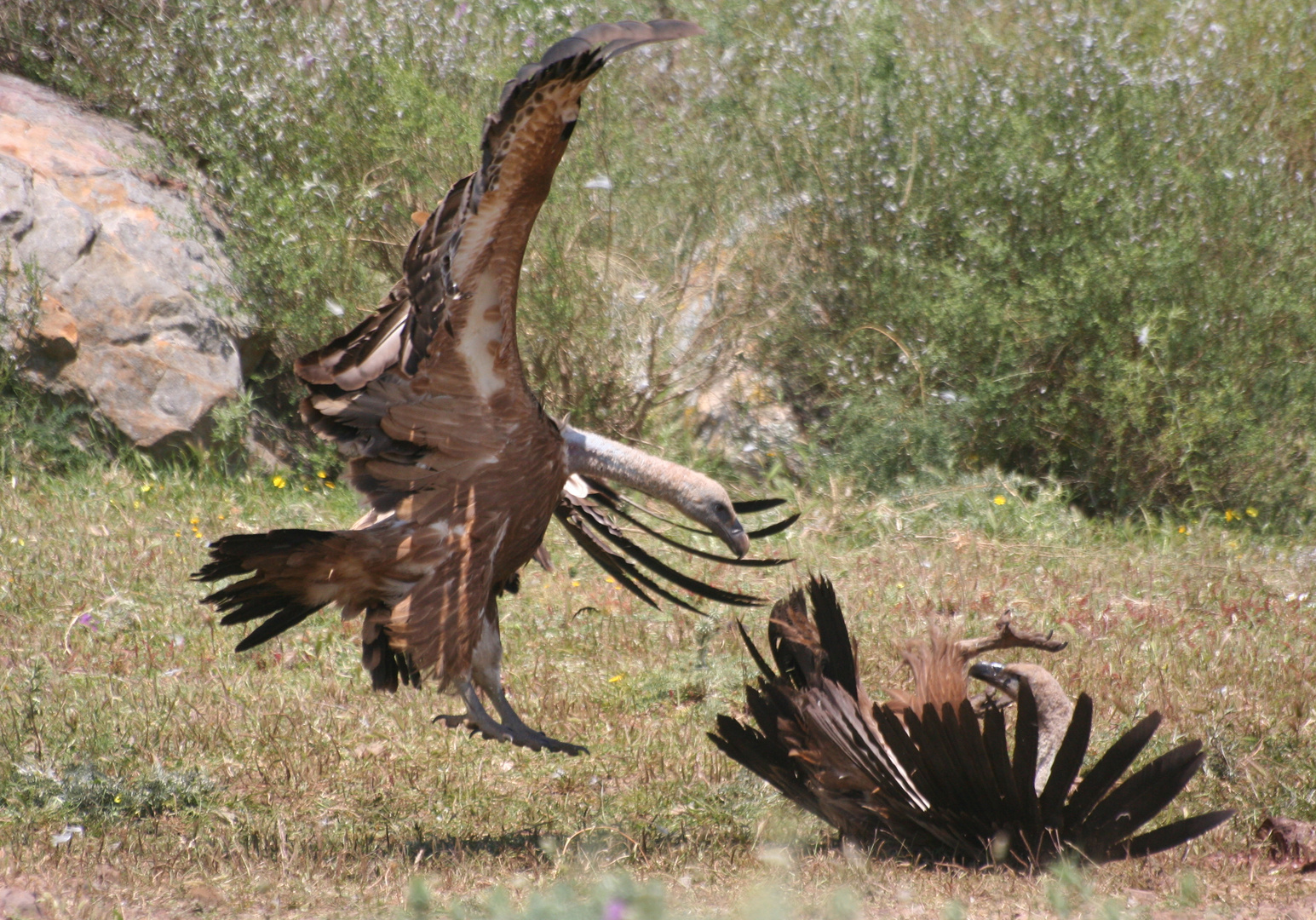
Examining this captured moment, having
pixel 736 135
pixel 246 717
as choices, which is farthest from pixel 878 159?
pixel 246 717

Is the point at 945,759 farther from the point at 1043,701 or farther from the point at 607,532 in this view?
the point at 607,532

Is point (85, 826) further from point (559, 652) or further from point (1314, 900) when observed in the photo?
point (1314, 900)

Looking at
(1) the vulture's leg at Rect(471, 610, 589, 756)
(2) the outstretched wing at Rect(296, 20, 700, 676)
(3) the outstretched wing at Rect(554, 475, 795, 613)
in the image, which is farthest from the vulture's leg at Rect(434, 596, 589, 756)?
(3) the outstretched wing at Rect(554, 475, 795, 613)

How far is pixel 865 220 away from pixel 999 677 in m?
4.63

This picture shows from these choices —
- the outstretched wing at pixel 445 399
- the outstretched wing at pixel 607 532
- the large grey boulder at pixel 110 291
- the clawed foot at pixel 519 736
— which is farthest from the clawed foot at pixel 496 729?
the large grey boulder at pixel 110 291

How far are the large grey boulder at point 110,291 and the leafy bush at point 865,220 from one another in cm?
36

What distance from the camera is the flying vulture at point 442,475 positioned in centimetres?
362

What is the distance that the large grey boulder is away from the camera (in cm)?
685

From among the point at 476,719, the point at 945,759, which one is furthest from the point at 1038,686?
the point at 476,719

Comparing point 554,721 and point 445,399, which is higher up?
point 445,399

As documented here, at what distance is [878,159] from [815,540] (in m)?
2.37

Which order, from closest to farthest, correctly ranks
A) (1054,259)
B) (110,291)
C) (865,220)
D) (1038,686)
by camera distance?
(1038,686), (110,291), (1054,259), (865,220)

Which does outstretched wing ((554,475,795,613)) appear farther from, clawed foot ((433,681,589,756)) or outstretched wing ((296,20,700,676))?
clawed foot ((433,681,589,756))

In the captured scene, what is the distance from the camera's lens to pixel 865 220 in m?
7.76
